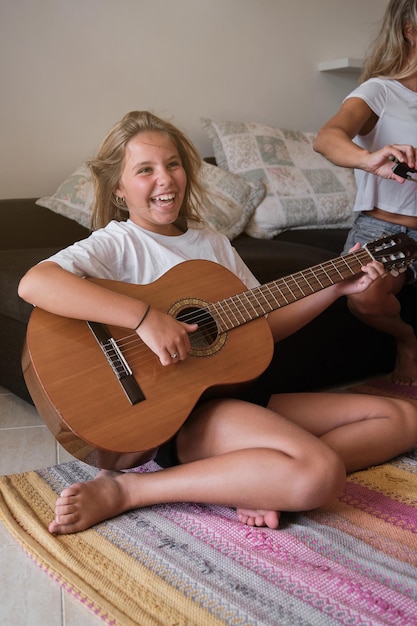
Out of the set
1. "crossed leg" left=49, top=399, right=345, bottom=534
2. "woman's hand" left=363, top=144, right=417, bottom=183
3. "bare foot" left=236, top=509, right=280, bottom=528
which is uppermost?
"woman's hand" left=363, top=144, right=417, bottom=183

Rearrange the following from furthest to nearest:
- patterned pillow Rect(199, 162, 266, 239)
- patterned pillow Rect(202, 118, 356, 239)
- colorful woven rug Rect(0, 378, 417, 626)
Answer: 1. patterned pillow Rect(202, 118, 356, 239)
2. patterned pillow Rect(199, 162, 266, 239)
3. colorful woven rug Rect(0, 378, 417, 626)

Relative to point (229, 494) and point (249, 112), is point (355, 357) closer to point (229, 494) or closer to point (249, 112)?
point (229, 494)

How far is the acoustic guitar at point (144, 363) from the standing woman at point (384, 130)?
1.67ft

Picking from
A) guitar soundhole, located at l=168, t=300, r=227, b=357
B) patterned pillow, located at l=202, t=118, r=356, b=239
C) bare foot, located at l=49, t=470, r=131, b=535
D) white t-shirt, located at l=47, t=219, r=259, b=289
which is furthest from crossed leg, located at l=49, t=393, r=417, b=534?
patterned pillow, located at l=202, t=118, r=356, b=239

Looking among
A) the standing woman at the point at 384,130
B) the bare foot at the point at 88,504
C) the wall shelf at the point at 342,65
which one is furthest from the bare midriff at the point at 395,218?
the wall shelf at the point at 342,65

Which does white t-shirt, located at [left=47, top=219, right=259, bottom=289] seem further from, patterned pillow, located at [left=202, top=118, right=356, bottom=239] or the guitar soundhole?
patterned pillow, located at [left=202, top=118, right=356, bottom=239]

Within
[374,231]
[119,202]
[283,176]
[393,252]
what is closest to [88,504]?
[119,202]

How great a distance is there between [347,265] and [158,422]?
0.54 meters

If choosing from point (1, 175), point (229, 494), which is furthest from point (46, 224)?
point (229, 494)

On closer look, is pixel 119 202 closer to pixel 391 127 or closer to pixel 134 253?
pixel 134 253

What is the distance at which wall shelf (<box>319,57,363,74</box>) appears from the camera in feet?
10.8

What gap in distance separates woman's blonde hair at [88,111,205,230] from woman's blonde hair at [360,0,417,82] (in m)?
0.66

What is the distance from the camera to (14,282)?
1826 millimetres

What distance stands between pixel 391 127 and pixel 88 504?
1265 millimetres
